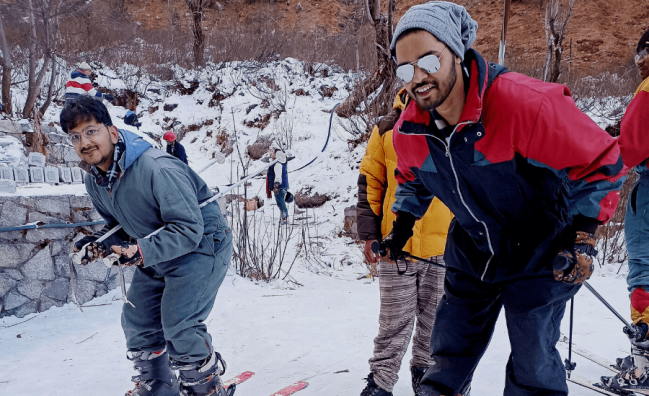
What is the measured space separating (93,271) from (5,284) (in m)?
0.69

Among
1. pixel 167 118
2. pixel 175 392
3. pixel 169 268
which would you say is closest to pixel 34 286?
pixel 175 392

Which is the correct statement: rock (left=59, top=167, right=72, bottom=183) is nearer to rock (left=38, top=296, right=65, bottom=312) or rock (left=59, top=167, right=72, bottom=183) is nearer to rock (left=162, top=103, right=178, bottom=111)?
rock (left=38, top=296, right=65, bottom=312)

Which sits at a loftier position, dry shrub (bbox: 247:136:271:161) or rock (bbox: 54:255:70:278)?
dry shrub (bbox: 247:136:271:161)

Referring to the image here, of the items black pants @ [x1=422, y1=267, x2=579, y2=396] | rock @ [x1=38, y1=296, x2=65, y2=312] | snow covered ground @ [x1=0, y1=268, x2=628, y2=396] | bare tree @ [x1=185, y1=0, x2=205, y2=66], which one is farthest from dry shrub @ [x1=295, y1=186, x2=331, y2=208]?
bare tree @ [x1=185, y1=0, x2=205, y2=66]

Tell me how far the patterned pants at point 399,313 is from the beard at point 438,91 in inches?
41.5

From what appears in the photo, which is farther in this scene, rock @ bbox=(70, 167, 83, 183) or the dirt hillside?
the dirt hillside

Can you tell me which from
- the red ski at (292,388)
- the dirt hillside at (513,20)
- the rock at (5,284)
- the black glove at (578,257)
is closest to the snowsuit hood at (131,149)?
the red ski at (292,388)

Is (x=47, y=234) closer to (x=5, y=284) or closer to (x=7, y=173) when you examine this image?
(x=5, y=284)

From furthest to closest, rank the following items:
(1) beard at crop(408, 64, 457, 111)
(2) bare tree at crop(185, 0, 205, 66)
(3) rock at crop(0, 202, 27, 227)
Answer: (2) bare tree at crop(185, 0, 205, 66), (3) rock at crop(0, 202, 27, 227), (1) beard at crop(408, 64, 457, 111)

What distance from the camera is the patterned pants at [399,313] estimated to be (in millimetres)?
2307

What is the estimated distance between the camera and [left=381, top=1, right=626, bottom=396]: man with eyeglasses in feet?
4.41

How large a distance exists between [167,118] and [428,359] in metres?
13.3

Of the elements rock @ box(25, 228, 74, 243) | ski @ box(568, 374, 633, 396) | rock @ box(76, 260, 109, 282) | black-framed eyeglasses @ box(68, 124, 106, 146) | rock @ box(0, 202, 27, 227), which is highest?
black-framed eyeglasses @ box(68, 124, 106, 146)

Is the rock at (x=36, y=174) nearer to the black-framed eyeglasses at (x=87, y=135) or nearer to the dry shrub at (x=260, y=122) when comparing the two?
the black-framed eyeglasses at (x=87, y=135)
